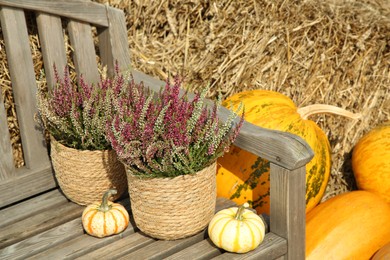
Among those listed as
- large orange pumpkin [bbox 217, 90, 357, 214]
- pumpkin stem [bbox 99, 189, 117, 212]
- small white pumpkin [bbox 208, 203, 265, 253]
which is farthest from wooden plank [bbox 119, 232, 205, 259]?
large orange pumpkin [bbox 217, 90, 357, 214]

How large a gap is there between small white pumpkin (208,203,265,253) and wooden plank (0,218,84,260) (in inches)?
23.1

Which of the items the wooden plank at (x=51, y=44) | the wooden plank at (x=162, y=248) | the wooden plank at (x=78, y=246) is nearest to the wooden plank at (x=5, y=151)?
the wooden plank at (x=51, y=44)

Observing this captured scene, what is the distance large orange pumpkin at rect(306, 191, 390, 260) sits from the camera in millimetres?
2990

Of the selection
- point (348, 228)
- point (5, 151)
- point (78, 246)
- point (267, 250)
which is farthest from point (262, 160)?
point (5, 151)

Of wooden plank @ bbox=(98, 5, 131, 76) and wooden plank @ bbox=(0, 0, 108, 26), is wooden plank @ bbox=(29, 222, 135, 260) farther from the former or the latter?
wooden plank @ bbox=(0, 0, 108, 26)

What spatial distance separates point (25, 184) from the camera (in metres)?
2.95

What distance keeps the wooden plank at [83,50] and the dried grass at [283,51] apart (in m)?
0.37

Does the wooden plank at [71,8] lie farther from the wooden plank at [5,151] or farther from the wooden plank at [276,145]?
the wooden plank at [276,145]

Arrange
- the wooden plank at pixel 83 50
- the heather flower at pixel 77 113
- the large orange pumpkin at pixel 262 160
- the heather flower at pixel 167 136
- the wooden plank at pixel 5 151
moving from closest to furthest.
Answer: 1. the heather flower at pixel 167 136
2. the heather flower at pixel 77 113
3. the wooden plank at pixel 5 151
4. the wooden plank at pixel 83 50
5. the large orange pumpkin at pixel 262 160

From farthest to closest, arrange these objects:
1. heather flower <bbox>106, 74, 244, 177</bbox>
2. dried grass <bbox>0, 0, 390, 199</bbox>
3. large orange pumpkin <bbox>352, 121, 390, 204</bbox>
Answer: dried grass <bbox>0, 0, 390, 199</bbox> < large orange pumpkin <bbox>352, 121, 390, 204</bbox> < heather flower <bbox>106, 74, 244, 177</bbox>

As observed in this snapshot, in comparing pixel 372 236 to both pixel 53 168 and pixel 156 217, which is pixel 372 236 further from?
pixel 53 168

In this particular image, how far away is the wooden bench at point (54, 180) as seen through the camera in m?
2.52

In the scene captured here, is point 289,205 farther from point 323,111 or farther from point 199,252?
point 323,111

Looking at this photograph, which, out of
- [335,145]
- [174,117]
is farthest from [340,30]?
[174,117]
